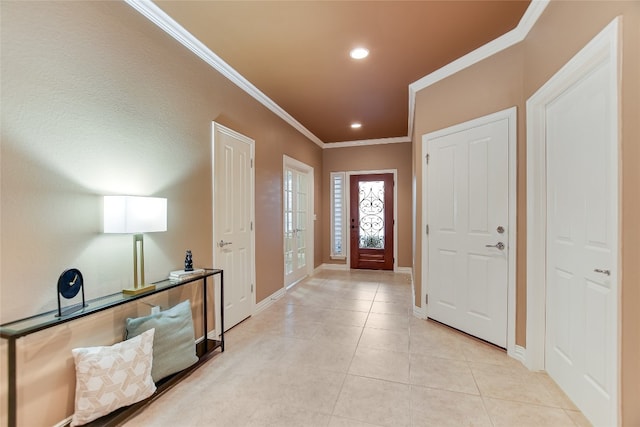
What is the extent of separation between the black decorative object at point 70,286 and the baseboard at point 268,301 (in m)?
2.15

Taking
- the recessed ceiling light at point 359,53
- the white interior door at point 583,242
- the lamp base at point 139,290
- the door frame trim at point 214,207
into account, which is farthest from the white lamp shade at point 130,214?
the white interior door at point 583,242

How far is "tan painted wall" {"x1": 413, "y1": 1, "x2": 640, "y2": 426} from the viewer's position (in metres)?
1.26

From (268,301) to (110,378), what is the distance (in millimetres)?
2362

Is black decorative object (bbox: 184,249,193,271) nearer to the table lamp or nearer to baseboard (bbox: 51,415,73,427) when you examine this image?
the table lamp

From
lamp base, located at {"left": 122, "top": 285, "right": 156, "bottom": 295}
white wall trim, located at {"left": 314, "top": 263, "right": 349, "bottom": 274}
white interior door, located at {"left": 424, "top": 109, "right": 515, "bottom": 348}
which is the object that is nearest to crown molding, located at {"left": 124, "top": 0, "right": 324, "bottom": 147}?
lamp base, located at {"left": 122, "top": 285, "right": 156, "bottom": 295}

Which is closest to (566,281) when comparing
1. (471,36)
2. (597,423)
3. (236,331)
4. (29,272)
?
(597,423)

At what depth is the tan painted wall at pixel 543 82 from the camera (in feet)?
4.12

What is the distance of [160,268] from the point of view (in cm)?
219

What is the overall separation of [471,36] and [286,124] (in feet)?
9.04

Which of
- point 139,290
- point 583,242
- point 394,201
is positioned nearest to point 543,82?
point 583,242

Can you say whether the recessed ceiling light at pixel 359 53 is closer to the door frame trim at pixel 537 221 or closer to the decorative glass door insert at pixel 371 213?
the door frame trim at pixel 537 221

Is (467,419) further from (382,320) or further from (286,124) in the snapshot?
(286,124)

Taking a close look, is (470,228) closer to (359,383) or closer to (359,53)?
(359,383)

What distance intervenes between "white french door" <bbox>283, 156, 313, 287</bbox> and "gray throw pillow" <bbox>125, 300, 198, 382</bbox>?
2431 millimetres
